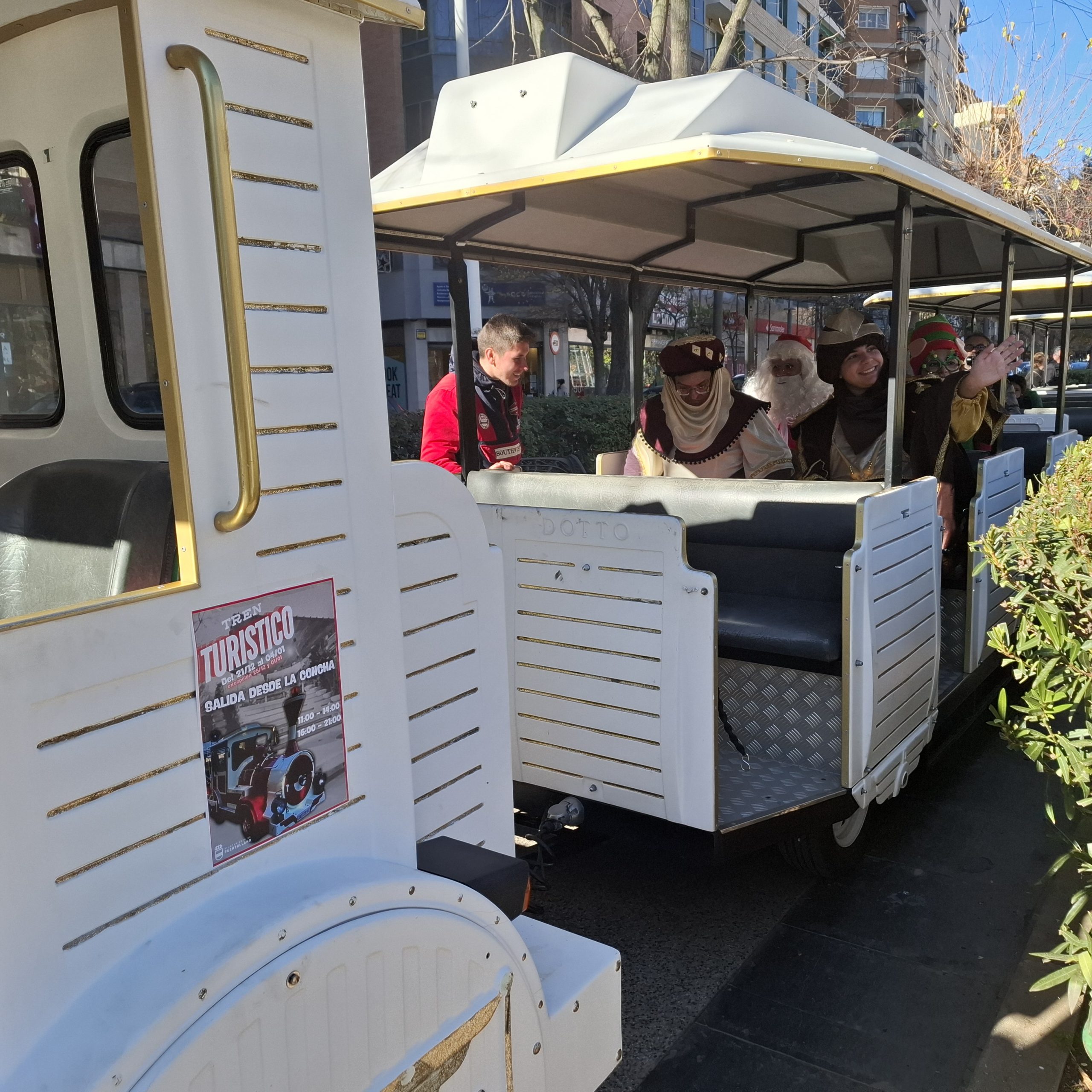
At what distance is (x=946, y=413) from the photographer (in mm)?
4801

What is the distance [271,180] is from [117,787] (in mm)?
922

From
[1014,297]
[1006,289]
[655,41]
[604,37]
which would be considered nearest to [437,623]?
[1006,289]

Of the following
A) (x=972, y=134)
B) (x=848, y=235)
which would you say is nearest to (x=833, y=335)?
(x=848, y=235)

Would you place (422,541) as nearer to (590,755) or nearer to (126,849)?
(126,849)

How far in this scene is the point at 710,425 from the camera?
4.81 metres

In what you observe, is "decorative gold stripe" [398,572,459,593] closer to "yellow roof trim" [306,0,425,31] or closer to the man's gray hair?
"yellow roof trim" [306,0,425,31]

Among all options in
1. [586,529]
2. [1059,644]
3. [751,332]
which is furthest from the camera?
[751,332]

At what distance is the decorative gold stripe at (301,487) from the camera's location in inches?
57.6

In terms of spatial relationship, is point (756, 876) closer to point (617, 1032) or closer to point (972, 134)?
point (617, 1032)

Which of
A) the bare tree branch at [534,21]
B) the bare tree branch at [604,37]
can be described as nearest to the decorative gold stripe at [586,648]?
the bare tree branch at [604,37]

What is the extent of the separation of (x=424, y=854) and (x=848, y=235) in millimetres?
5288

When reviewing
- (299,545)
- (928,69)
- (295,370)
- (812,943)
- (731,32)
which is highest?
(928,69)

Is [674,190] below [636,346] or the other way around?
the other way around

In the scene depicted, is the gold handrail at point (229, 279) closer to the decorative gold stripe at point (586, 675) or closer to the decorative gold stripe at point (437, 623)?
the decorative gold stripe at point (437, 623)
